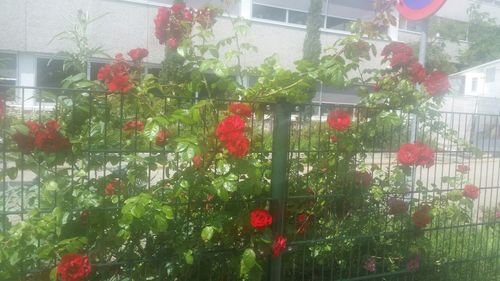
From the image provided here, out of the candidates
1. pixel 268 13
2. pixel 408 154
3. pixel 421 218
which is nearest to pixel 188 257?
pixel 408 154

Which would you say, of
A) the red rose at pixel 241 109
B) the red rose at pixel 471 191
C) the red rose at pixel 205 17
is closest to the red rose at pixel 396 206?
the red rose at pixel 471 191

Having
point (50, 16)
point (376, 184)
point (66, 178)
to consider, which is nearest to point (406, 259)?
point (376, 184)

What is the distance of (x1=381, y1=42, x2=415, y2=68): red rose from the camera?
348cm

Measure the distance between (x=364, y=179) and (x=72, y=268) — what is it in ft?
6.14

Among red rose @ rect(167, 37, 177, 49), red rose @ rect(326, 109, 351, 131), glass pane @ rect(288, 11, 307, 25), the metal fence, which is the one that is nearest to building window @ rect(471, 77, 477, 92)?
glass pane @ rect(288, 11, 307, 25)

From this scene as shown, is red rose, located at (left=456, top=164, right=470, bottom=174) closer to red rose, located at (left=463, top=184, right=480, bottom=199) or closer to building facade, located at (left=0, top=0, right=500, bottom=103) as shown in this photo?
red rose, located at (left=463, top=184, right=480, bottom=199)

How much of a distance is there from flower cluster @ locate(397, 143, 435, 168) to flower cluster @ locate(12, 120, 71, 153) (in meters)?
2.06

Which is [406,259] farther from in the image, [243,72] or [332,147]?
[243,72]

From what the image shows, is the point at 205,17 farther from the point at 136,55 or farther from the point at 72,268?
the point at 72,268

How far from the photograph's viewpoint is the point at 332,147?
10.1 feet

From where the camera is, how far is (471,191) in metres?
3.51

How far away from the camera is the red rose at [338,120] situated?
2871 millimetres

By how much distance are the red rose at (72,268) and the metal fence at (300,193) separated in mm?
217

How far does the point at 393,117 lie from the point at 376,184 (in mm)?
504
